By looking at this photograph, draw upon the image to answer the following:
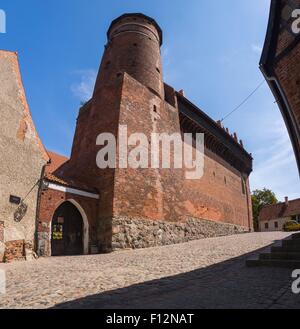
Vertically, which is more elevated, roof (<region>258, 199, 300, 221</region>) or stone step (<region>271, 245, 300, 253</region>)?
roof (<region>258, 199, 300, 221</region>)

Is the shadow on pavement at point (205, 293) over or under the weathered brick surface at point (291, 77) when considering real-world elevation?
under

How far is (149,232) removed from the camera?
47.3ft

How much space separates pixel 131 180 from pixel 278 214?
4009 cm

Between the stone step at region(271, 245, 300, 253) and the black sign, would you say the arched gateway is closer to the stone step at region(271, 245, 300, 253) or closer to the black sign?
the black sign

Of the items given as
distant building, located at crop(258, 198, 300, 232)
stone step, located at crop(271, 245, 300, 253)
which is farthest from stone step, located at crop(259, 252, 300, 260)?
distant building, located at crop(258, 198, 300, 232)

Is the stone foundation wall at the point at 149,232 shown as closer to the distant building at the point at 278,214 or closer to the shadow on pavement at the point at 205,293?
the shadow on pavement at the point at 205,293

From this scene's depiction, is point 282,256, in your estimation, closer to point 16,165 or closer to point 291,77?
point 291,77

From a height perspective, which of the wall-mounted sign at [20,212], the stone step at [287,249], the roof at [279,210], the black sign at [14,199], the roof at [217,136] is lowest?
the stone step at [287,249]

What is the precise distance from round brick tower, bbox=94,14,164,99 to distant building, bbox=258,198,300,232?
3561 cm

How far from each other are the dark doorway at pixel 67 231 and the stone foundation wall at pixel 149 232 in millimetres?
1920

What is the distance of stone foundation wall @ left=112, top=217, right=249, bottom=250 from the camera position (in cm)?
1320

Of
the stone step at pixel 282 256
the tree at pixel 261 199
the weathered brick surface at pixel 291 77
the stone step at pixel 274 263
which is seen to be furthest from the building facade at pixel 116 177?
the tree at pixel 261 199

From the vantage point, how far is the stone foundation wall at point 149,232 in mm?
13203

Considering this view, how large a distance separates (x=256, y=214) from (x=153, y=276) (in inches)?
1961
